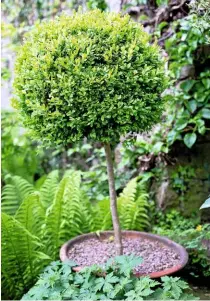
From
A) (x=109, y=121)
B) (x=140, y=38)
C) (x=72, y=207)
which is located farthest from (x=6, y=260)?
(x=140, y=38)

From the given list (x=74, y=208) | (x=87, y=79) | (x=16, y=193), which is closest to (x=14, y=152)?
(x=16, y=193)

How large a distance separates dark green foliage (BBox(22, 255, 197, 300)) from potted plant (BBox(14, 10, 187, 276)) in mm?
690

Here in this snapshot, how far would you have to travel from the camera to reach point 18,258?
2713 millimetres

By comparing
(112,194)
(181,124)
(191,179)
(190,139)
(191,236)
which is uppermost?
(181,124)

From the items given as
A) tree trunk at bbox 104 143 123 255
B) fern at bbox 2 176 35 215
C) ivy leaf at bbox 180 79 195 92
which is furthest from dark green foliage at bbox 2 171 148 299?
ivy leaf at bbox 180 79 195 92

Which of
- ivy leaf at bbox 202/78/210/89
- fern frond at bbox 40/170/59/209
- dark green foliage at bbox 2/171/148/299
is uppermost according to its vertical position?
ivy leaf at bbox 202/78/210/89

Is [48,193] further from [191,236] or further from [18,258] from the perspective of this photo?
[191,236]

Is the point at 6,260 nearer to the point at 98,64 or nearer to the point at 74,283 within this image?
the point at 74,283

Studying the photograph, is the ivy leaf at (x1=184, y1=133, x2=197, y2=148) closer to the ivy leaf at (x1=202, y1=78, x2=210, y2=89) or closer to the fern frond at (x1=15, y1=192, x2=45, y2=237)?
the ivy leaf at (x1=202, y1=78, x2=210, y2=89)

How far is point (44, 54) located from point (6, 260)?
1454mm

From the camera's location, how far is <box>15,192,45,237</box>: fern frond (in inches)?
104

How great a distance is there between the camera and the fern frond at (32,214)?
2.63 m

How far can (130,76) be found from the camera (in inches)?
81.0

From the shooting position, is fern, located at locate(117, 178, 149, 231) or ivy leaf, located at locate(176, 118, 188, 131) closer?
ivy leaf, located at locate(176, 118, 188, 131)
